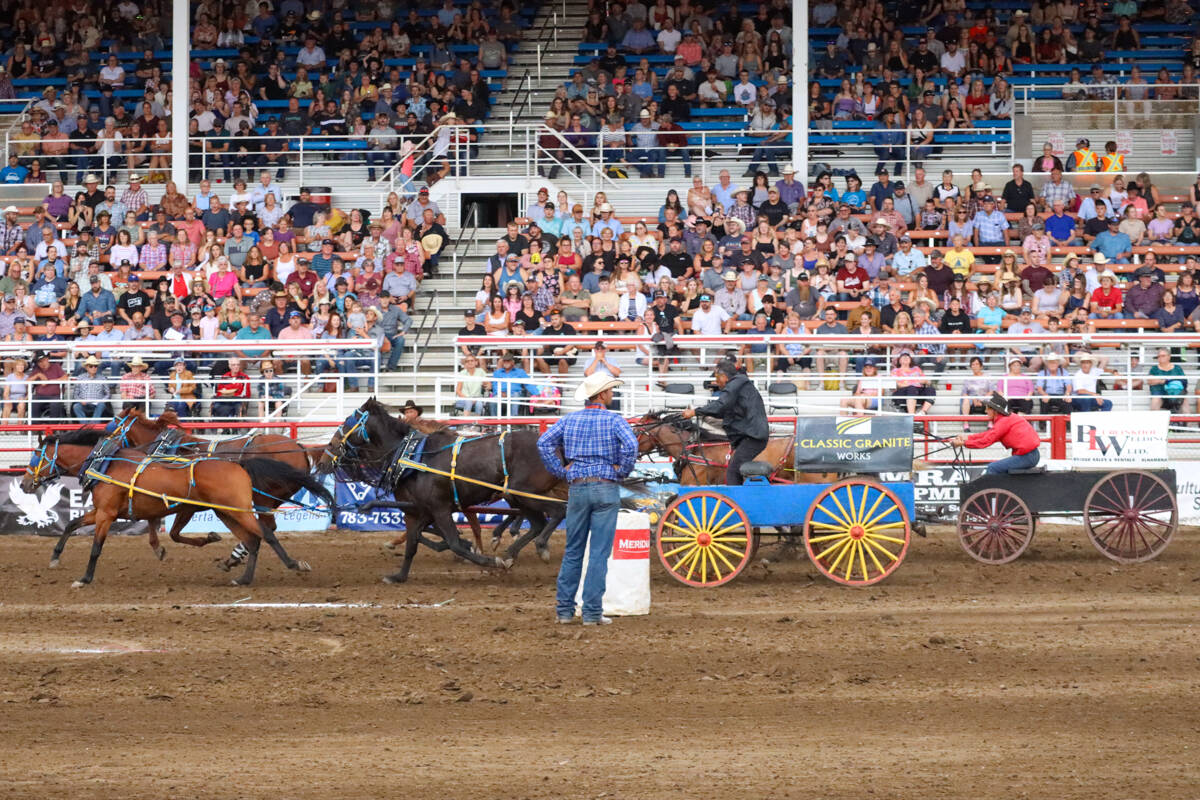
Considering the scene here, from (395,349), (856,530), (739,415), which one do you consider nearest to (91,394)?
(395,349)

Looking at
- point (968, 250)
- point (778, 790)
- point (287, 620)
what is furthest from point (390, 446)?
point (968, 250)

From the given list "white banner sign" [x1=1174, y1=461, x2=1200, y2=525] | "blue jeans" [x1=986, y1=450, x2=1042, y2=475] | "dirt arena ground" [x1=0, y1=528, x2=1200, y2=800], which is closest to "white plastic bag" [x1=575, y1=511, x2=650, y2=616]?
"dirt arena ground" [x1=0, y1=528, x2=1200, y2=800]

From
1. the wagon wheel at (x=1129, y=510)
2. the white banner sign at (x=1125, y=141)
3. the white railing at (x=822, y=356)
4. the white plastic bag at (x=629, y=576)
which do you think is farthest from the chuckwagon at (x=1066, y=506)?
the white banner sign at (x=1125, y=141)

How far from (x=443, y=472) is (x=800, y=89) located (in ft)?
39.5

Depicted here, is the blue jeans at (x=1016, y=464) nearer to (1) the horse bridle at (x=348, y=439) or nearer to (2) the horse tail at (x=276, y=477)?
(1) the horse bridle at (x=348, y=439)

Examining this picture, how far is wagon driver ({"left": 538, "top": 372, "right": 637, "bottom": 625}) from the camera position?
1068 cm

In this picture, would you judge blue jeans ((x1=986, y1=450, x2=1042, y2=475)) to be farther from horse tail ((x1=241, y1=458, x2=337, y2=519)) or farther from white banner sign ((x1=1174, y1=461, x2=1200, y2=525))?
horse tail ((x1=241, y1=458, x2=337, y2=519))

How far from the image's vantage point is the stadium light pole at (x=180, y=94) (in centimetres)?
2394

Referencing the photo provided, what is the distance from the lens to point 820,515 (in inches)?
499

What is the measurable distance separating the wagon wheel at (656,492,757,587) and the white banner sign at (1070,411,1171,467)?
403 cm

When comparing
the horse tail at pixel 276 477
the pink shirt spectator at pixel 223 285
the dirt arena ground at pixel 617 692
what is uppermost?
the pink shirt spectator at pixel 223 285

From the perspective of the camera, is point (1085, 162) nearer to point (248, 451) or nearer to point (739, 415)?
point (739, 415)

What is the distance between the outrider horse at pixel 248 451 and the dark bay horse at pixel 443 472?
26.8 inches

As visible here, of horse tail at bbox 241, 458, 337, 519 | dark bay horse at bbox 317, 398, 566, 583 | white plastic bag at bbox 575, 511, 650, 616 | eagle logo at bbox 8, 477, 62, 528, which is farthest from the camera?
eagle logo at bbox 8, 477, 62, 528
